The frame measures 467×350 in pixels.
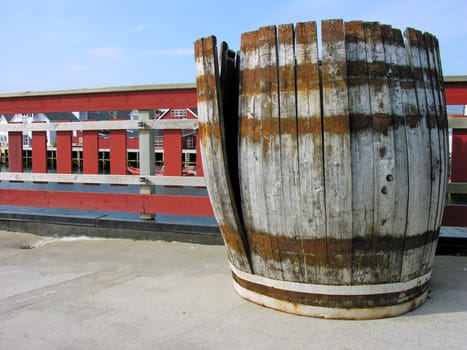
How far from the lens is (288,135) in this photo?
8.70 feet

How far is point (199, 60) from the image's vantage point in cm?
305

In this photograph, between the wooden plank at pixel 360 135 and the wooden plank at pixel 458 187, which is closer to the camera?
the wooden plank at pixel 360 135

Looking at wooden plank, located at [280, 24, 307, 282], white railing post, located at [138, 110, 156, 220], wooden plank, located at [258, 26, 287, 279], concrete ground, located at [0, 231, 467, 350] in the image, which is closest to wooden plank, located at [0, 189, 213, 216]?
white railing post, located at [138, 110, 156, 220]

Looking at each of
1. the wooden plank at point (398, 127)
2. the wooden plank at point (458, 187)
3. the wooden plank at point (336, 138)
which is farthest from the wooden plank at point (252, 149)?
the wooden plank at point (458, 187)

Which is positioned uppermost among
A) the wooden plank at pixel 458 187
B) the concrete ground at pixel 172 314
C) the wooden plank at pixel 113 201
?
the wooden plank at pixel 458 187

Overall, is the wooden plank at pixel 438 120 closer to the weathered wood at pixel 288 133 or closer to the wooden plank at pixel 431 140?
the wooden plank at pixel 431 140

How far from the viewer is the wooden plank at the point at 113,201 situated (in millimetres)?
5105

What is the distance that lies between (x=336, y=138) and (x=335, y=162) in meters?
0.13

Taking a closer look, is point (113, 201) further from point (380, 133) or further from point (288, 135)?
point (380, 133)

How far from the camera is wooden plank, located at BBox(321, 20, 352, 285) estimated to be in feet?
8.40

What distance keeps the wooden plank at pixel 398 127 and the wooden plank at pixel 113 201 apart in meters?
2.61

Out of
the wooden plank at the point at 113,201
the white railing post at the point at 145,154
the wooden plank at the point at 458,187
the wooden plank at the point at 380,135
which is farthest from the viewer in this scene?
the white railing post at the point at 145,154

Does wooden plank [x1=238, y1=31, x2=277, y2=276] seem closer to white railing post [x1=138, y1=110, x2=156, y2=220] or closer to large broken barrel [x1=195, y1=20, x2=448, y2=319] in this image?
large broken barrel [x1=195, y1=20, x2=448, y2=319]

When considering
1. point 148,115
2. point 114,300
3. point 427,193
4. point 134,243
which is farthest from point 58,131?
point 427,193
